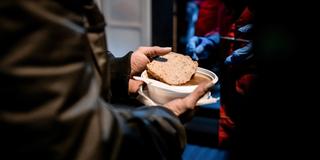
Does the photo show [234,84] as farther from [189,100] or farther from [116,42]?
[116,42]

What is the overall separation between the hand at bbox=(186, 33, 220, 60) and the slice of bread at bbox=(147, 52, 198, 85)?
8.7 inches

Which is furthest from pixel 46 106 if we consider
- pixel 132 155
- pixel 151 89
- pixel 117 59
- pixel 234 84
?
pixel 234 84

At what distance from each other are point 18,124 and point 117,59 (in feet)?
2.16

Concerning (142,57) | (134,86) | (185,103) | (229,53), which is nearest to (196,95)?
(185,103)

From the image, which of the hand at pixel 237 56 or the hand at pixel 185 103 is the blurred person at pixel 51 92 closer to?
the hand at pixel 185 103

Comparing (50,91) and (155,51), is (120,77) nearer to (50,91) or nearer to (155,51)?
(155,51)

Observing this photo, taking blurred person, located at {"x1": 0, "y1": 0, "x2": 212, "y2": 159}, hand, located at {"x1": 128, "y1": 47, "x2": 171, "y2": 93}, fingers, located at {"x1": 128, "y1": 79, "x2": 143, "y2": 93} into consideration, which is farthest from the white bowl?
blurred person, located at {"x1": 0, "y1": 0, "x2": 212, "y2": 159}

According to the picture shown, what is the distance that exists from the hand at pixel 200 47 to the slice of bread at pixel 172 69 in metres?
0.22

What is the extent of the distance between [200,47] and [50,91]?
1.05 meters

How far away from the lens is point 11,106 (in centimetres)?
53

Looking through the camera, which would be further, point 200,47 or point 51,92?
point 200,47

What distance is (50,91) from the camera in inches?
21.2

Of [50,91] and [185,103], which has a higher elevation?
[50,91]

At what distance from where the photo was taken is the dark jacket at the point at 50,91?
1.67 feet
